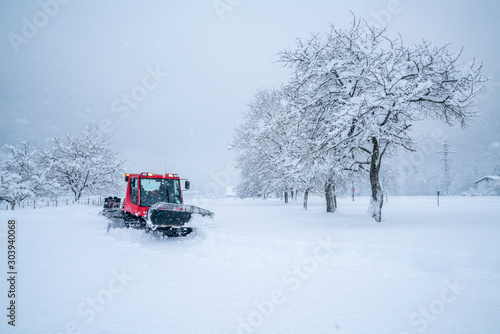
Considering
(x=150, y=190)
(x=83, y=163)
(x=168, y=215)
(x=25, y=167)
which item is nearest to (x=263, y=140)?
(x=150, y=190)

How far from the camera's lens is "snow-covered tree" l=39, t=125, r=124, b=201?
39.6 meters

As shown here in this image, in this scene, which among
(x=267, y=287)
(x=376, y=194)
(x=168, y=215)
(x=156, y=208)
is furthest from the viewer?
(x=376, y=194)

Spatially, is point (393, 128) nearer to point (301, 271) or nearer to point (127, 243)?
point (301, 271)

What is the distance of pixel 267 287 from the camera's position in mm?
4988

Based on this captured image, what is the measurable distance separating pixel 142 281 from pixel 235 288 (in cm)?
171

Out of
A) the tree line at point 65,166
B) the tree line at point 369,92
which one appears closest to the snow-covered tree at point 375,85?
the tree line at point 369,92

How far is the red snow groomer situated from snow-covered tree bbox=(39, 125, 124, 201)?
29.9 meters

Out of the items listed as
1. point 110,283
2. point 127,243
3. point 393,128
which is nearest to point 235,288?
point 110,283

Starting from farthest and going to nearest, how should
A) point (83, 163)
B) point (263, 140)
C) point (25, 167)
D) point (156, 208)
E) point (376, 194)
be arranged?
point (83, 163) → point (25, 167) → point (263, 140) → point (376, 194) → point (156, 208)

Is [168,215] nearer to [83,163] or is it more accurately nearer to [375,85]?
[375,85]

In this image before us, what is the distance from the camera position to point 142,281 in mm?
5371

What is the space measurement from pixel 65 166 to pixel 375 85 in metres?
39.4

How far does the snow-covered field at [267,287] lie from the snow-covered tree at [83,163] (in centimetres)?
3461

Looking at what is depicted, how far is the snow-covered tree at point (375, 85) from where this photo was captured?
11.3 meters
